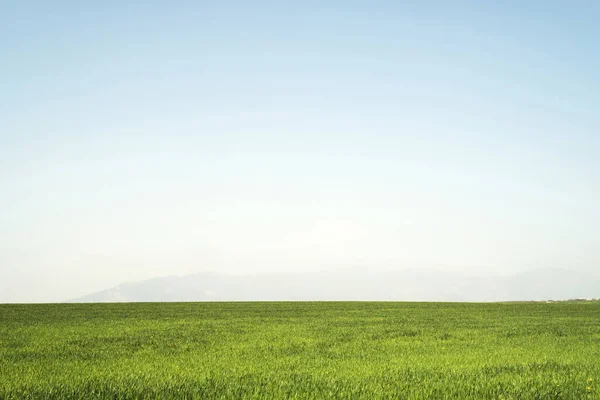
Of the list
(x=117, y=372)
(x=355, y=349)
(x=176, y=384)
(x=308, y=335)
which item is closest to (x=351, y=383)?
(x=176, y=384)

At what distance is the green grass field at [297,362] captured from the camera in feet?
30.7

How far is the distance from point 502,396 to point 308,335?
39.7 ft

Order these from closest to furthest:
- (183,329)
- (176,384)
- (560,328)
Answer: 1. (176,384)
2. (183,329)
3. (560,328)

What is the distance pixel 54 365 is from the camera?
13.2 metres

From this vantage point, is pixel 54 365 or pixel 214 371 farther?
pixel 54 365

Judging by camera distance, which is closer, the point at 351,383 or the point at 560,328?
the point at 351,383

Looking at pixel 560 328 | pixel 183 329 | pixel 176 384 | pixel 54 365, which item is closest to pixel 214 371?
pixel 176 384

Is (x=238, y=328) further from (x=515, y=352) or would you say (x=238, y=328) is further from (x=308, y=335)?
(x=515, y=352)

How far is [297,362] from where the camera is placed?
13562 millimetres

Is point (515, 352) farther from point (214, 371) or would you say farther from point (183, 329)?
point (183, 329)

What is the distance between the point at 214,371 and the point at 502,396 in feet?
20.4

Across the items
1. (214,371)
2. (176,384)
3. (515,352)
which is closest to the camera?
(176,384)

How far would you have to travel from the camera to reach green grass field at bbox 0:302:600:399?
9.37 meters

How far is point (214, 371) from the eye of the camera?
1173cm
